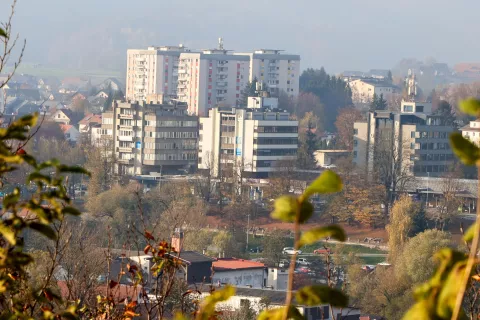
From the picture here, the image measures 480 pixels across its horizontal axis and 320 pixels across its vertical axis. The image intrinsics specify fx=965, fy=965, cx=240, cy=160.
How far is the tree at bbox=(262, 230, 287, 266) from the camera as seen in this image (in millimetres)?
14860

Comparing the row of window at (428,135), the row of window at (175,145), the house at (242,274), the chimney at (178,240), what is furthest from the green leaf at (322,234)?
the row of window at (175,145)

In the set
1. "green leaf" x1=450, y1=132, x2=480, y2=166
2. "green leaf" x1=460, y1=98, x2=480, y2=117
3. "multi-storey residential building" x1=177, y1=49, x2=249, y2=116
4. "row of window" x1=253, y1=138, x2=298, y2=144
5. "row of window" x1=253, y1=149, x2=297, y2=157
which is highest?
"multi-storey residential building" x1=177, y1=49, x2=249, y2=116

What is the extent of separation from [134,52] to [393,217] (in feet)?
94.5

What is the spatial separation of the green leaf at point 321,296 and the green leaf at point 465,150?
126 millimetres

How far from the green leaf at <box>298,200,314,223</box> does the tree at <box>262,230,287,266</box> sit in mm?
14001

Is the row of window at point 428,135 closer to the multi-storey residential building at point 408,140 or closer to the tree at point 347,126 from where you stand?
the multi-storey residential building at point 408,140

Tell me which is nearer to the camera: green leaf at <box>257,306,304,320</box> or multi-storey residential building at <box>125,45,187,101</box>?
green leaf at <box>257,306,304,320</box>

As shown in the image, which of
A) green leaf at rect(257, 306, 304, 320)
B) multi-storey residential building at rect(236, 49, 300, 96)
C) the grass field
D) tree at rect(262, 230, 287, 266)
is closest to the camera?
green leaf at rect(257, 306, 304, 320)

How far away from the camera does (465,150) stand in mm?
646

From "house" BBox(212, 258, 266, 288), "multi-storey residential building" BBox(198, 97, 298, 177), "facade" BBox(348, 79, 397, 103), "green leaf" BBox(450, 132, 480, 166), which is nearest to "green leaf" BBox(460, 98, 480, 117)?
"green leaf" BBox(450, 132, 480, 166)

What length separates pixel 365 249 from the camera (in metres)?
17.1

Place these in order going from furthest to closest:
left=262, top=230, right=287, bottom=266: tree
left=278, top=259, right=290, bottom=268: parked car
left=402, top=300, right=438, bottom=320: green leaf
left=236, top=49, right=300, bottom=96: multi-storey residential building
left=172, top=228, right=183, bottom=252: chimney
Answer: left=236, top=49, right=300, bottom=96: multi-storey residential building → left=262, top=230, right=287, bottom=266: tree → left=278, top=259, right=290, bottom=268: parked car → left=172, top=228, right=183, bottom=252: chimney → left=402, top=300, right=438, bottom=320: green leaf

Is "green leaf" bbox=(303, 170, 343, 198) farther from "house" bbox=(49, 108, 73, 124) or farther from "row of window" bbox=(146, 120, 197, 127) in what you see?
"house" bbox=(49, 108, 73, 124)

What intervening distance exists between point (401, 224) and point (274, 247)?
2.32 meters
